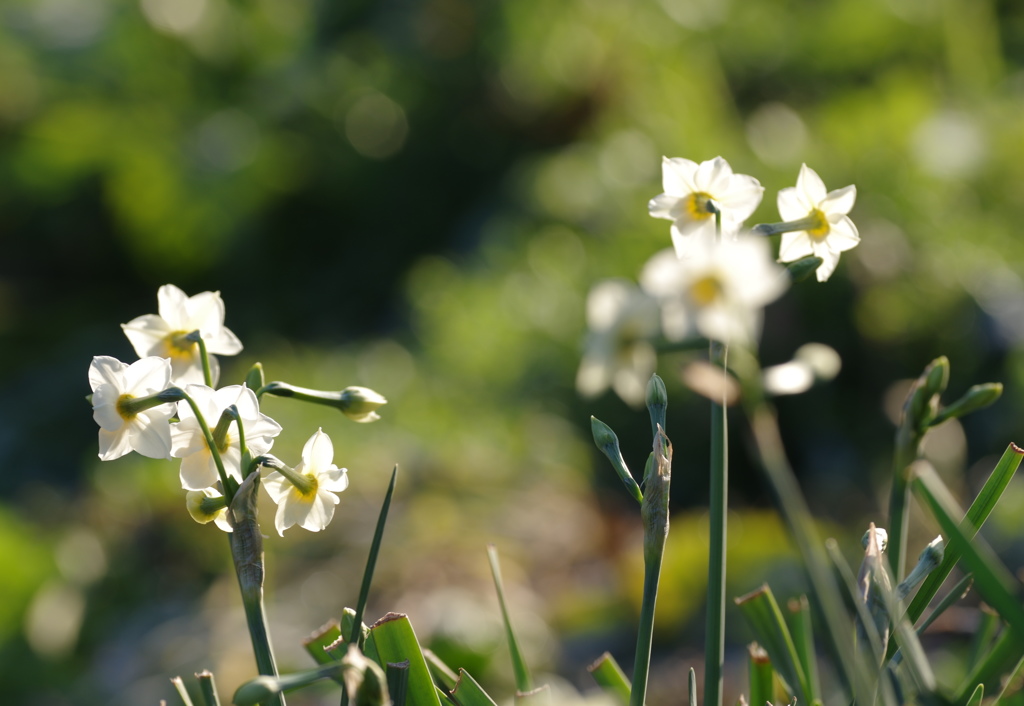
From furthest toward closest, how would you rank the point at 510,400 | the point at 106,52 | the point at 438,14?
the point at 106,52 < the point at 438,14 < the point at 510,400

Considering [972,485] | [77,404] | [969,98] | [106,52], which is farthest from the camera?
[106,52]

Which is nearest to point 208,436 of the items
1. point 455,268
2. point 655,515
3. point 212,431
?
point 212,431

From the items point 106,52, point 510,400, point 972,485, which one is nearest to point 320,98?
point 106,52

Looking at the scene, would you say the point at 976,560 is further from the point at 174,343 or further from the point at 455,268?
the point at 455,268

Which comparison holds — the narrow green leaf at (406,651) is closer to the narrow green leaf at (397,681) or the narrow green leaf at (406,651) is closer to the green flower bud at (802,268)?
the narrow green leaf at (397,681)

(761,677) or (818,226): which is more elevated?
(818,226)

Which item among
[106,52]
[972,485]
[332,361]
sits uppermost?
[106,52]

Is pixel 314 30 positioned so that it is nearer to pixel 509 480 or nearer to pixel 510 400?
pixel 510 400

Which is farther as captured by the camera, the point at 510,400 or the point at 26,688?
the point at 510,400
